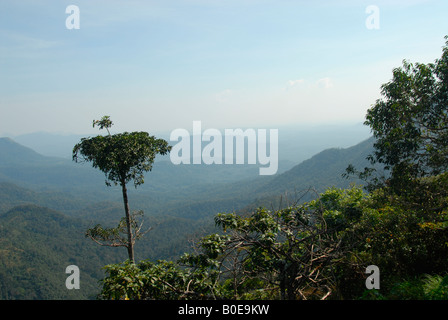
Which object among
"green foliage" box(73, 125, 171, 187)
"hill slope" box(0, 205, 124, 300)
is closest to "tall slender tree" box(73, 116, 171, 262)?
"green foliage" box(73, 125, 171, 187)

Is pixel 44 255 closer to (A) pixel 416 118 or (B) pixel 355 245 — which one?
(B) pixel 355 245

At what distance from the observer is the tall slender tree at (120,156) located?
8344 millimetres

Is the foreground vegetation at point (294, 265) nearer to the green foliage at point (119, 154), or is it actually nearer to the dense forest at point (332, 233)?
the dense forest at point (332, 233)

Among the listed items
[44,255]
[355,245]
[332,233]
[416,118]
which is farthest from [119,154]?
[44,255]

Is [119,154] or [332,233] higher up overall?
[119,154]

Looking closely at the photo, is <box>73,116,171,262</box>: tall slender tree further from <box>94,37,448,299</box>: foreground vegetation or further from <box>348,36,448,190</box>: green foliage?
<box>348,36,448,190</box>: green foliage

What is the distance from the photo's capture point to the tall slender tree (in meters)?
8.34

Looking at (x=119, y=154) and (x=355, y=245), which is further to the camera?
(x=119, y=154)

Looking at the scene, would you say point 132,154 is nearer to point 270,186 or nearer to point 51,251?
point 51,251

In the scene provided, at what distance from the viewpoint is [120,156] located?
842cm

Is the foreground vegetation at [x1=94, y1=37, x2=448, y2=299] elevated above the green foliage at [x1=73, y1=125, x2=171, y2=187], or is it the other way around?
the green foliage at [x1=73, y1=125, x2=171, y2=187]

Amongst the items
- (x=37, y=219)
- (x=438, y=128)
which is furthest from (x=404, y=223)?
(x=37, y=219)

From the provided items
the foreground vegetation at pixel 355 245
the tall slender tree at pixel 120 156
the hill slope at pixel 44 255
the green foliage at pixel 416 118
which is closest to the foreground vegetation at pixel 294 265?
the foreground vegetation at pixel 355 245
